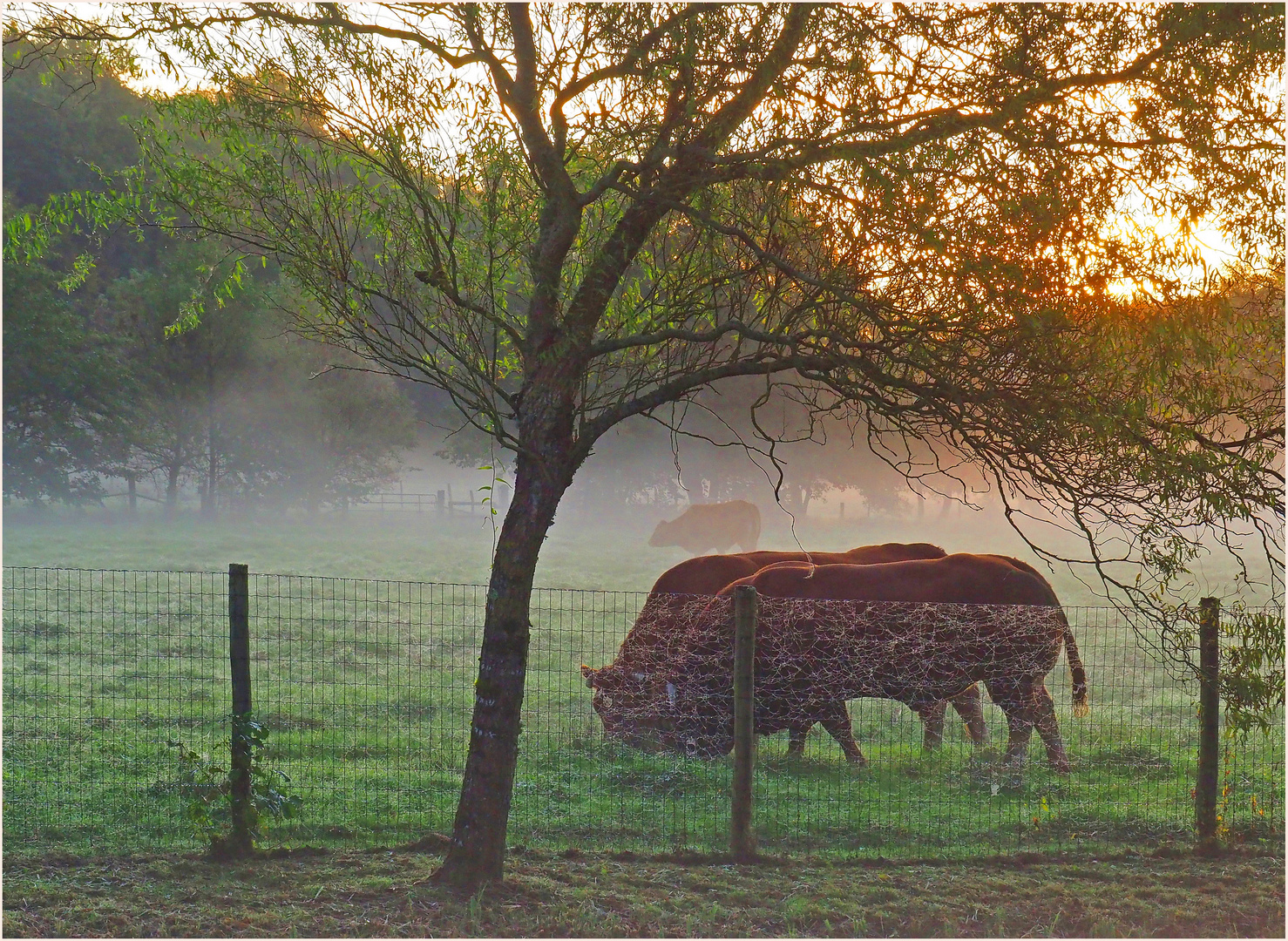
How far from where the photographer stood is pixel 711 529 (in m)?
29.9

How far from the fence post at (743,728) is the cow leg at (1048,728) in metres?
3.21

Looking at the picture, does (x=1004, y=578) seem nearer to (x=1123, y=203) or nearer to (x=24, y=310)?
(x=1123, y=203)

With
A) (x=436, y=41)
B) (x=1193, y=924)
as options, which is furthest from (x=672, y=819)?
(x=436, y=41)

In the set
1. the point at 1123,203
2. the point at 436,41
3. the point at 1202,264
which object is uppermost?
the point at 436,41

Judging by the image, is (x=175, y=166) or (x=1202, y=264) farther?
(x=175, y=166)

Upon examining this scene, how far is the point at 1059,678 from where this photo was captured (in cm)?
1241

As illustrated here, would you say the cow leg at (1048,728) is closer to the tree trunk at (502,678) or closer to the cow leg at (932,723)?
the cow leg at (932,723)

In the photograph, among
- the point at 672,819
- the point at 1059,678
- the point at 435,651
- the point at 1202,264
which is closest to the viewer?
the point at 1202,264

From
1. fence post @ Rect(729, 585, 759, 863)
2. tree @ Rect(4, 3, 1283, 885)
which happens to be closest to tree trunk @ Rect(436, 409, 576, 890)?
tree @ Rect(4, 3, 1283, 885)

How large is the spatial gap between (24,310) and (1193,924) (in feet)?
104

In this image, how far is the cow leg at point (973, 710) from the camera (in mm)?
9062

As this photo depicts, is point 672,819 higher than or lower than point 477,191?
lower

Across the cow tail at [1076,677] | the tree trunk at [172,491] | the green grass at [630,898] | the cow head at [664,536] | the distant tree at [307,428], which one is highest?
the distant tree at [307,428]

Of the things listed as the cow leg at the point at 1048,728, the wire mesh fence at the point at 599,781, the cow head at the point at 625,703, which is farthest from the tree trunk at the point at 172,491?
the cow leg at the point at 1048,728
